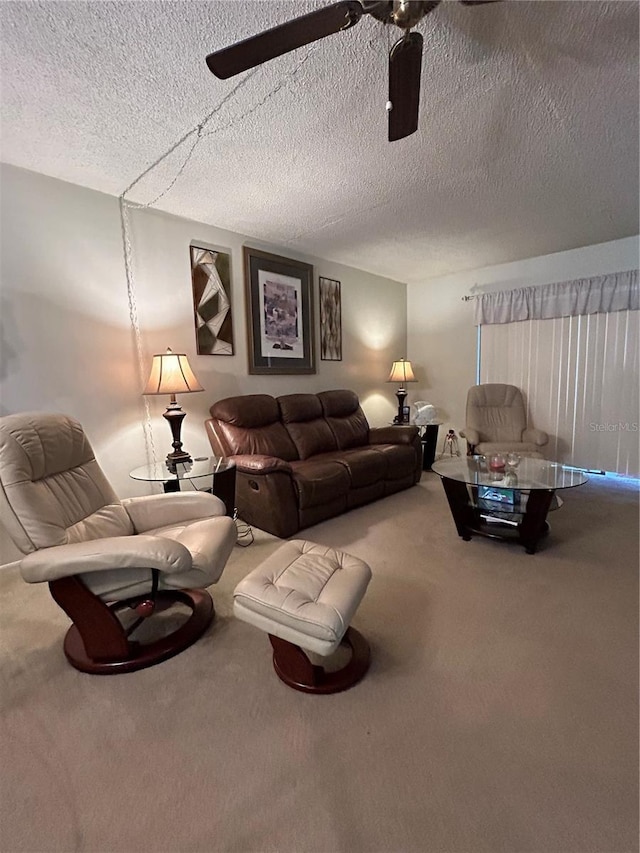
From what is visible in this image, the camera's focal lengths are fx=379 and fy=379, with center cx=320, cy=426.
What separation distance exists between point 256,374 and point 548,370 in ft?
10.6

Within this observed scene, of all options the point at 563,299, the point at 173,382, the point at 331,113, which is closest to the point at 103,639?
the point at 173,382

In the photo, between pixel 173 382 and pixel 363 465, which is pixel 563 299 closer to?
pixel 363 465

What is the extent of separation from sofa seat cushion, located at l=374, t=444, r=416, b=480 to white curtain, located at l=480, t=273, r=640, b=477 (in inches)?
70.3

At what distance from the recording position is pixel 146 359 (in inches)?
115

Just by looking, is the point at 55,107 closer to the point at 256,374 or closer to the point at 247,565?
the point at 256,374

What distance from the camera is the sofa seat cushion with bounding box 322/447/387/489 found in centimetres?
308

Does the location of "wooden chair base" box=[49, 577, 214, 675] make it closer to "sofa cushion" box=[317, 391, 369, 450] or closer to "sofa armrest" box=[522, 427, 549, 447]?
"sofa cushion" box=[317, 391, 369, 450]

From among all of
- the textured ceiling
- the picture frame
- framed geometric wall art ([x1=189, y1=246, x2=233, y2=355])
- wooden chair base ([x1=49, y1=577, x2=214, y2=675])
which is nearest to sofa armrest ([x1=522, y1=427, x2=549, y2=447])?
the textured ceiling

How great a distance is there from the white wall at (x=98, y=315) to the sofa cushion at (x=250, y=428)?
9.5 inches

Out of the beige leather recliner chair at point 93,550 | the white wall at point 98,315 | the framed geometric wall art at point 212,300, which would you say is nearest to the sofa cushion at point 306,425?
the white wall at point 98,315

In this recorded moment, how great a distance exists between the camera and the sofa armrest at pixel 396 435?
375 cm

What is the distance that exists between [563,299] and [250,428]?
3.55m

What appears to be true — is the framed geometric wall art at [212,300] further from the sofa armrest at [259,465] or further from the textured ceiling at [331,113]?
the sofa armrest at [259,465]

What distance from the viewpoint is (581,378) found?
4.03 m
